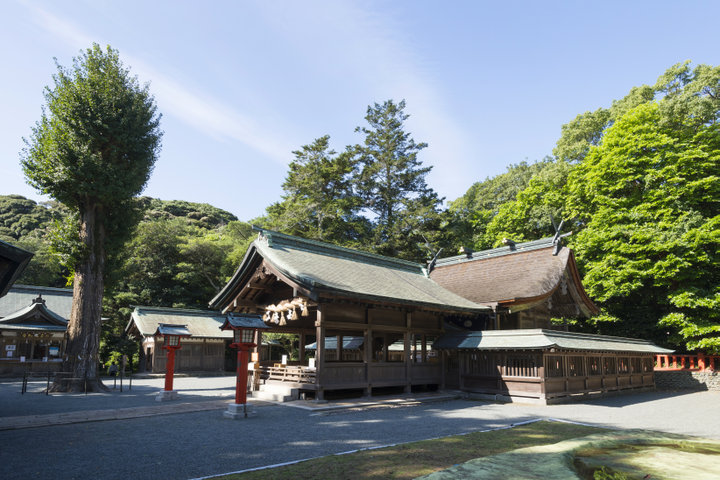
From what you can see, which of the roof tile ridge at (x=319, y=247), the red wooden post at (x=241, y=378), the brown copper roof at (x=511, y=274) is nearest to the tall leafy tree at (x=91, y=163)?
the roof tile ridge at (x=319, y=247)

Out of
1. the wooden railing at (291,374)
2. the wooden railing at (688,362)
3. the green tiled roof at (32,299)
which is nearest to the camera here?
the wooden railing at (291,374)

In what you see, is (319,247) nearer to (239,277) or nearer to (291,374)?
(239,277)

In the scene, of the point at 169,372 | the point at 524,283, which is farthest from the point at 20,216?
the point at 524,283

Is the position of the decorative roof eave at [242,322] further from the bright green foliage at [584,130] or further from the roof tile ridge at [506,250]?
the bright green foliage at [584,130]

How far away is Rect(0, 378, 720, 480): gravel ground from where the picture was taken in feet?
22.5

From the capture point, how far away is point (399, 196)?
40406 mm

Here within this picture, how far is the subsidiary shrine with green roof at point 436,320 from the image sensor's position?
15.0 m

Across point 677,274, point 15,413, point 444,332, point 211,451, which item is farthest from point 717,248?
point 15,413

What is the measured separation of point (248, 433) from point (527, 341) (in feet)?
33.3

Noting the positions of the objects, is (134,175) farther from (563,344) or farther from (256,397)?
(563,344)

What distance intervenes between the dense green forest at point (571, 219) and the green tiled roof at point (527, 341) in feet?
21.9

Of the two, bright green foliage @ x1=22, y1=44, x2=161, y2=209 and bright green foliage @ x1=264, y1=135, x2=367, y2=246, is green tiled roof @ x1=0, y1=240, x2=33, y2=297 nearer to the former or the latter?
bright green foliage @ x1=22, y1=44, x2=161, y2=209

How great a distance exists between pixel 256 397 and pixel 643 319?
23.3m

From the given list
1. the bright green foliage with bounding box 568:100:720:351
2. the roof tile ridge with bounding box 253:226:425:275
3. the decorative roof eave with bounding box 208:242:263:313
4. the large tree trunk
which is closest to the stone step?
the decorative roof eave with bounding box 208:242:263:313
